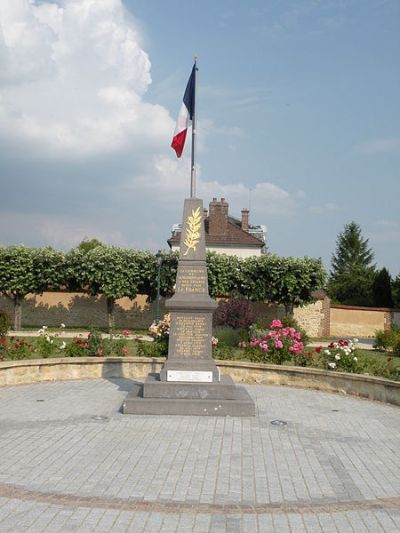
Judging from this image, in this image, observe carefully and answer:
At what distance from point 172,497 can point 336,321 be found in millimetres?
33115

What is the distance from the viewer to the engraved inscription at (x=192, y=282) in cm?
1098

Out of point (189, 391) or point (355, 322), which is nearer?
point (189, 391)

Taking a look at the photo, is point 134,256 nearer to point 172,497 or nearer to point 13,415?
point 13,415

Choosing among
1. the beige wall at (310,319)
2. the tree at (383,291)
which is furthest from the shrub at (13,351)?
the tree at (383,291)

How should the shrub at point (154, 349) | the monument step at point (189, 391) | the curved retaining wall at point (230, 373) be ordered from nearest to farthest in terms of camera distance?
the monument step at point (189, 391) < the curved retaining wall at point (230, 373) < the shrub at point (154, 349)

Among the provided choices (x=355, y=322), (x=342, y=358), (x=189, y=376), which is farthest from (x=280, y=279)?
(x=189, y=376)

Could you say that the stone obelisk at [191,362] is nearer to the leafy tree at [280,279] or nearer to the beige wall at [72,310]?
the leafy tree at [280,279]

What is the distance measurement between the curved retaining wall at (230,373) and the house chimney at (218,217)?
3272 centimetres

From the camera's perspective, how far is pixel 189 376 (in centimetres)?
1048

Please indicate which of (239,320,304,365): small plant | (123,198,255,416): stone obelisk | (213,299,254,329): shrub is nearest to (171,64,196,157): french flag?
(123,198,255,416): stone obelisk

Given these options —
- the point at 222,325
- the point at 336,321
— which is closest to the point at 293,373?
the point at 222,325

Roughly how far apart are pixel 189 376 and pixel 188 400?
0.56 metres

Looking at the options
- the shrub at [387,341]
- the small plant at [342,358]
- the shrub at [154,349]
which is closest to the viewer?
the small plant at [342,358]

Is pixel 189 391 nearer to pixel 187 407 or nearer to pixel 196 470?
pixel 187 407
